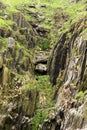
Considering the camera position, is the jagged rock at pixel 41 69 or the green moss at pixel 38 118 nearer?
the green moss at pixel 38 118

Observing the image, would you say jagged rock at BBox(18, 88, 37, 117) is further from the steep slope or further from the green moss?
the green moss

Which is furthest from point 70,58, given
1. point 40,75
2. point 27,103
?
point 40,75

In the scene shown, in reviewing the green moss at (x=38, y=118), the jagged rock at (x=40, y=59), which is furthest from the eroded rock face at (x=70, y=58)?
the green moss at (x=38, y=118)

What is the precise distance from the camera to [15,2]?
111500mm

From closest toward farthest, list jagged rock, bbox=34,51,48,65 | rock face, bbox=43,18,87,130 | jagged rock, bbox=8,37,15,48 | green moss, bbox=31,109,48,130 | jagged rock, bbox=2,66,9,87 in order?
rock face, bbox=43,18,87,130 < green moss, bbox=31,109,48,130 < jagged rock, bbox=2,66,9,87 < jagged rock, bbox=8,37,15,48 < jagged rock, bbox=34,51,48,65

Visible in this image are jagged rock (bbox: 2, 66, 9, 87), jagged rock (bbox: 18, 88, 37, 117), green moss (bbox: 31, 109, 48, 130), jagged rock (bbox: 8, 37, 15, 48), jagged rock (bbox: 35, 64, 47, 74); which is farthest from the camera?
jagged rock (bbox: 35, 64, 47, 74)

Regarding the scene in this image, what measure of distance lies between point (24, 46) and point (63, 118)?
3176 centimetres

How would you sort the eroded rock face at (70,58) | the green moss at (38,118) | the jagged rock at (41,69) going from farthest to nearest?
the jagged rock at (41,69) < the green moss at (38,118) < the eroded rock face at (70,58)

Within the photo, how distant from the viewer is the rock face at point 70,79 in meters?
47.1

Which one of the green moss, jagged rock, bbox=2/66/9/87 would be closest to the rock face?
the green moss

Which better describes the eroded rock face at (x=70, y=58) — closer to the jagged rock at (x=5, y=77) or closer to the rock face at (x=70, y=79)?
the rock face at (x=70, y=79)

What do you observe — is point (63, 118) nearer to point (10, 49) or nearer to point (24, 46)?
point (10, 49)

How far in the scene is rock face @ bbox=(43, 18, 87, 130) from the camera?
47.1m

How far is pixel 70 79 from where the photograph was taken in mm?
58594
